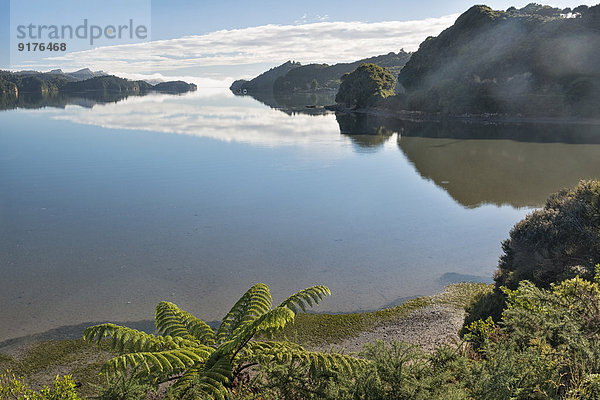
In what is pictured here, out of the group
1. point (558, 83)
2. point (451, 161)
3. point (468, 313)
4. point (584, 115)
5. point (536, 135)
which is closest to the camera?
point (468, 313)

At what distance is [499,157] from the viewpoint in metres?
35.9

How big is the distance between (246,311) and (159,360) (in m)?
2.42

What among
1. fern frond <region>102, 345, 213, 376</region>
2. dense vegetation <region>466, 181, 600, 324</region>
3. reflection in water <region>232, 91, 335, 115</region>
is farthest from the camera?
reflection in water <region>232, 91, 335, 115</region>

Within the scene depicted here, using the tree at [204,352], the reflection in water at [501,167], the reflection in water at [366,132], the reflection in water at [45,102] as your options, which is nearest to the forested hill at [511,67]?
the reflection in water at [366,132]

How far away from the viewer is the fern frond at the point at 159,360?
5512 mm

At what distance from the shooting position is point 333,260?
49.3 feet

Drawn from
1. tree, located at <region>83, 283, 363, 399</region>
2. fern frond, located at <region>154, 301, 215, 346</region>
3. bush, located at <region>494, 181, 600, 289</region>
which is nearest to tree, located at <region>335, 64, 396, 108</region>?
bush, located at <region>494, 181, 600, 289</region>

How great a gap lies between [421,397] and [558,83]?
74.5 m

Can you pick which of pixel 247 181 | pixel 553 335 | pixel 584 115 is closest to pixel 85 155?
pixel 247 181

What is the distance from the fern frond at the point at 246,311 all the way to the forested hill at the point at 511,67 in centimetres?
6545

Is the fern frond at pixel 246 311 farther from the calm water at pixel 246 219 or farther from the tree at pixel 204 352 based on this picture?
the calm water at pixel 246 219

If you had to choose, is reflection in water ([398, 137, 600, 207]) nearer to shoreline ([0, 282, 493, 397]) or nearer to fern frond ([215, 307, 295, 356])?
shoreline ([0, 282, 493, 397])

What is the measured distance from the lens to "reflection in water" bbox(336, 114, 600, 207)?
24922mm

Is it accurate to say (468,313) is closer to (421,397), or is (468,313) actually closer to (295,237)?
(421,397)
